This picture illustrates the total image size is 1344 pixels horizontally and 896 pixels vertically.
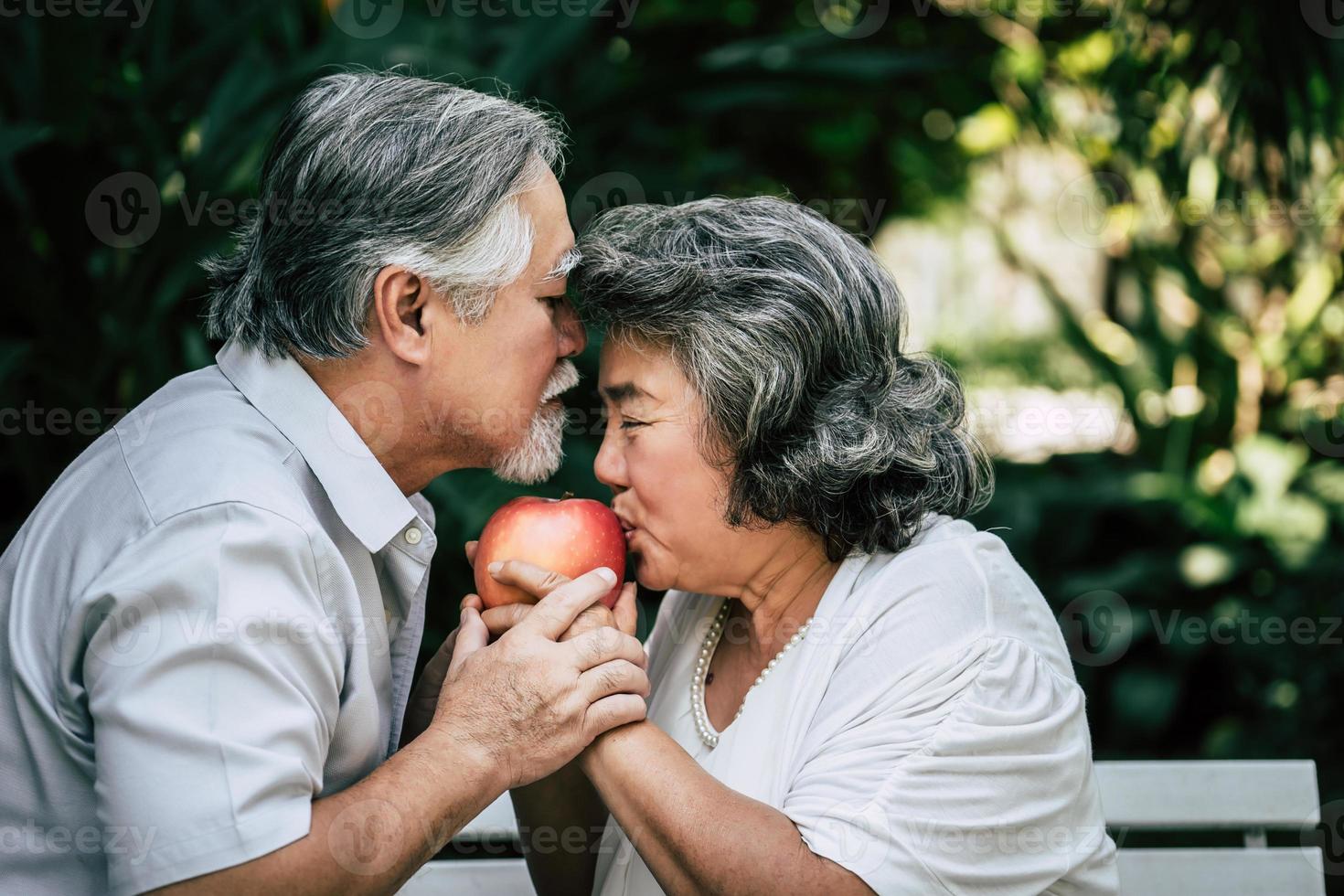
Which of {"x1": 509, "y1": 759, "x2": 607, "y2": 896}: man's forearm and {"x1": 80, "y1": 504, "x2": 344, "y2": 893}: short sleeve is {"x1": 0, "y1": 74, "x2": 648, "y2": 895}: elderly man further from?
{"x1": 509, "y1": 759, "x2": 607, "y2": 896}: man's forearm

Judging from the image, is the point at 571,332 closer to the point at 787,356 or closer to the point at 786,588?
the point at 787,356

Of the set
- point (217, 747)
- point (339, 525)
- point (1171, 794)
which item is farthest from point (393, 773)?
point (1171, 794)

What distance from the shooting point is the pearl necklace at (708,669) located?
2016 millimetres

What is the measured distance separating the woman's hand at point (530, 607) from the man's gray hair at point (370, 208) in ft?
1.37

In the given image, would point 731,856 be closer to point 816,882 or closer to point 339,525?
point 816,882

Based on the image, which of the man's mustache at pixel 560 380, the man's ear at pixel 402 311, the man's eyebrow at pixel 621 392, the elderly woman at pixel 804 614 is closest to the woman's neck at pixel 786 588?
the elderly woman at pixel 804 614

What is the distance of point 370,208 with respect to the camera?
1.82m

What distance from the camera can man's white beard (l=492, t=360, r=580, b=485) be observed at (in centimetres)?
206

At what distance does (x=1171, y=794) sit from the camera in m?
2.48

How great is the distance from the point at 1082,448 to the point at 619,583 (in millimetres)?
3610

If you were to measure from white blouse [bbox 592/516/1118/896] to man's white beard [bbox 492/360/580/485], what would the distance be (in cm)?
54

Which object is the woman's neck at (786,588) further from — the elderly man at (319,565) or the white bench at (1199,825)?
the white bench at (1199,825)

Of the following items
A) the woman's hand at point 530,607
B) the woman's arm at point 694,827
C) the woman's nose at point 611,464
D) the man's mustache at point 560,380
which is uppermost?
the man's mustache at point 560,380

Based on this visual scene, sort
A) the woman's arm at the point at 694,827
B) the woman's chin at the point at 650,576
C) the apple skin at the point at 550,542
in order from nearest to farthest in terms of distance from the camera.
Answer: the woman's arm at the point at 694,827
the apple skin at the point at 550,542
the woman's chin at the point at 650,576
